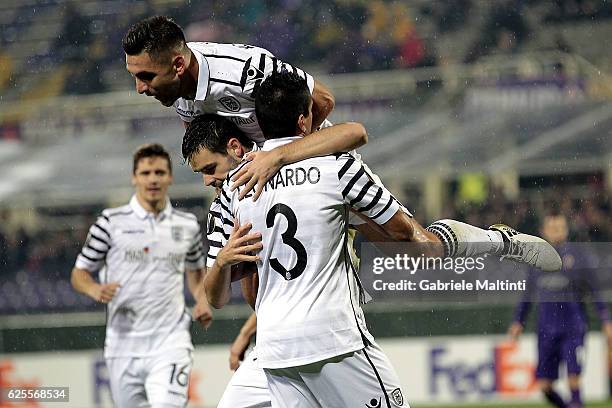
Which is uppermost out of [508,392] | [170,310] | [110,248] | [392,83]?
[392,83]

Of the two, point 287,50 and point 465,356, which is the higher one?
point 287,50

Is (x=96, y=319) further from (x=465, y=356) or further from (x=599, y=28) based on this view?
(x=599, y=28)

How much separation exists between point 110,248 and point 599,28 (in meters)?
3.78

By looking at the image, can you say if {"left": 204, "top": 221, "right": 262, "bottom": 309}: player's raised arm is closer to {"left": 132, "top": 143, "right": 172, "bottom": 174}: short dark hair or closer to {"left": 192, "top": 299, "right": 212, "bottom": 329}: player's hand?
{"left": 192, "top": 299, "right": 212, "bottom": 329}: player's hand

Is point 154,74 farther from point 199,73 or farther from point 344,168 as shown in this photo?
point 344,168

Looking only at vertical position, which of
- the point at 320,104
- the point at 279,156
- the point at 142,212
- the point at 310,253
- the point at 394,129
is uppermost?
the point at 394,129

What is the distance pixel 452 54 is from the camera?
816 cm

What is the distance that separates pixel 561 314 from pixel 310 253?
189 inches

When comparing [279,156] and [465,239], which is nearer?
[279,156]

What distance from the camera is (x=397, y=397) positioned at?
396 centimetres

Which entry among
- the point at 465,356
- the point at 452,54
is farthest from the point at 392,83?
the point at 465,356

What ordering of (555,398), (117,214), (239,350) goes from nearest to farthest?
(239,350)
(117,214)
(555,398)

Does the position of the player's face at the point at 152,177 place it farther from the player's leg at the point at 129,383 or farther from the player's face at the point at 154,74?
the player's face at the point at 154,74

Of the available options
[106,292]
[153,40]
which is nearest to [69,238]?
[106,292]
